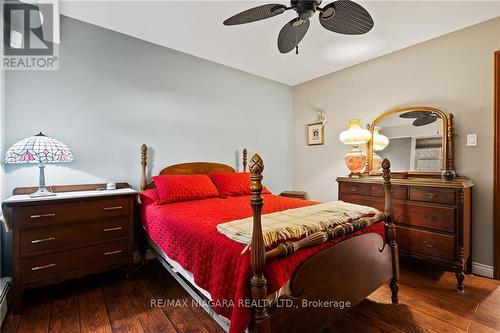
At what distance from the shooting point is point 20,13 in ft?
6.98

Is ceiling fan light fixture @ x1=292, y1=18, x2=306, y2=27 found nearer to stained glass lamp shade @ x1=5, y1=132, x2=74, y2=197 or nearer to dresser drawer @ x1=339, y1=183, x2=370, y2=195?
dresser drawer @ x1=339, y1=183, x2=370, y2=195

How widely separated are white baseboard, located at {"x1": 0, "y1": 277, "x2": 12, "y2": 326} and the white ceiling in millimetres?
2447

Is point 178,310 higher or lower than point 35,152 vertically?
lower

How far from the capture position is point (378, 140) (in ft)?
10.4

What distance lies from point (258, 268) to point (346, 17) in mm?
1771

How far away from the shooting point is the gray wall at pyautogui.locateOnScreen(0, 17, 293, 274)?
221cm

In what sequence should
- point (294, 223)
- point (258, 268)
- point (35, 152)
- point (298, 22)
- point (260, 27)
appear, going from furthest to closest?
point (260, 27), point (35, 152), point (298, 22), point (294, 223), point (258, 268)

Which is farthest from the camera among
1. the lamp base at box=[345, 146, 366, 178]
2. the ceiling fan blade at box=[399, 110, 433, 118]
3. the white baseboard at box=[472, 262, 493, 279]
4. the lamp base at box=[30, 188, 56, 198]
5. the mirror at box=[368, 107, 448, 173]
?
the lamp base at box=[345, 146, 366, 178]

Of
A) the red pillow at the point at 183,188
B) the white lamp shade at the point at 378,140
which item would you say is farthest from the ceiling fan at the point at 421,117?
the red pillow at the point at 183,188

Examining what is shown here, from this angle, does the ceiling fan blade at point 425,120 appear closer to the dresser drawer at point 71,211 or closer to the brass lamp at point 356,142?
the brass lamp at point 356,142

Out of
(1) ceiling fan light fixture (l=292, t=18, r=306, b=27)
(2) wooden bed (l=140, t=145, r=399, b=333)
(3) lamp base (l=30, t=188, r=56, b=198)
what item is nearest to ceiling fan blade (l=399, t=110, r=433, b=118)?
(2) wooden bed (l=140, t=145, r=399, b=333)

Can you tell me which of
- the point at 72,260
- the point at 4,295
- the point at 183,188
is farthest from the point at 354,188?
the point at 4,295

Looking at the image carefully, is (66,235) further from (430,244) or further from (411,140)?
(411,140)

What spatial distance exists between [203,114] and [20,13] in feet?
6.34
